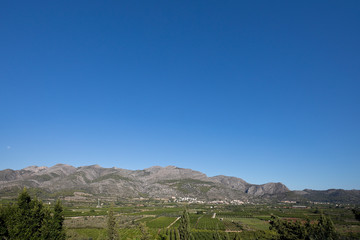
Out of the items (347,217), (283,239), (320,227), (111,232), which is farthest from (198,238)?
(347,217)

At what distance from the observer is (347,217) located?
147 m

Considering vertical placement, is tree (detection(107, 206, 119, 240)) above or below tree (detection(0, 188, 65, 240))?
below

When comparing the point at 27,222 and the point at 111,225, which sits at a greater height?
the point at 27,222

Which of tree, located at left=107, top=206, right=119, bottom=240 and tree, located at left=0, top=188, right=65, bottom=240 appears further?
tree, located at left=107, top=206, right=119, bottom=240

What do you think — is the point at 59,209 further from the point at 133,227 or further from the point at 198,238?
the point at 133,227

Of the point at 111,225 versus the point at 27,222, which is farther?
the point at 111,225

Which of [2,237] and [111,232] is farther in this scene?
[111,232]

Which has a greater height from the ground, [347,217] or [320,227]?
[320,227]

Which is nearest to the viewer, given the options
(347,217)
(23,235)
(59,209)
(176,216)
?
(23,235)

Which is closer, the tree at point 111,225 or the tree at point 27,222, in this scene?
the tree at point 27,222

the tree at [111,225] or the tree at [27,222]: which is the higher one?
the tree at [27,222]

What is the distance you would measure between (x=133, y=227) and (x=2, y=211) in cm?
8368

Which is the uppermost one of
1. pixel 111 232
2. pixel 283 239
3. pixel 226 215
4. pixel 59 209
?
pixel 59 209

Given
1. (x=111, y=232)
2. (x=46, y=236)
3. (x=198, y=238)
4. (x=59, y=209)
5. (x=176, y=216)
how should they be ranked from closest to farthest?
1. (x=46, y=236)
2. (x=59, y=209)
3. (x=111, y=232)
4. (x=198, y=238)
5. (x=176, y=216)
